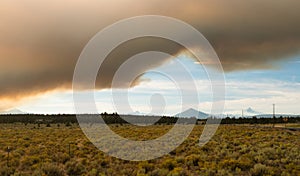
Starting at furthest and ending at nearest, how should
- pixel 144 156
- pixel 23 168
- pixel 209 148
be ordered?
pixel 209 148, pixel 144 156, pixel 23 168

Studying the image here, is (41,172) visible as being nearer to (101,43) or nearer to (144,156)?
(144,156)

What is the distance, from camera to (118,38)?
26328 mm

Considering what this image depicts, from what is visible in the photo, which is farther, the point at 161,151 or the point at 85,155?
the point at 161,151

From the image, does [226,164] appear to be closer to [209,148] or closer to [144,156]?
[144,156]

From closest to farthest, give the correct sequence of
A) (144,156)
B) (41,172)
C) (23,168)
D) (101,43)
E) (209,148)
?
1. (41,172)
2. (23,168)
3. (144,156)
4. (101,43)
5. (209,148)

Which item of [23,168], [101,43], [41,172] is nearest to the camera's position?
[41,172]

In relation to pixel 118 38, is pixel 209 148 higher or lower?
lower

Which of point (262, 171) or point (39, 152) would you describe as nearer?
point (262, 171)

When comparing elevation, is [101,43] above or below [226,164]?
above

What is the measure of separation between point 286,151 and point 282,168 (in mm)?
6654

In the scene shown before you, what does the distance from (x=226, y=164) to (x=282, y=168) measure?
2861mm

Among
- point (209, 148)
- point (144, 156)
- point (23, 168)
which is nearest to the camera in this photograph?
point (23, 168)

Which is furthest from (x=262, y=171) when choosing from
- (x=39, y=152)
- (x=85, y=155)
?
(x=39, y=152)

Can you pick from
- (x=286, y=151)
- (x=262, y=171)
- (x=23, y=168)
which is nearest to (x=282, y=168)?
(x=262, y=171)
